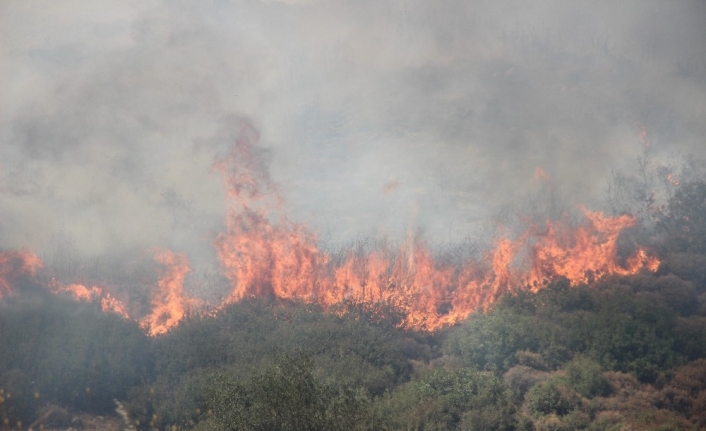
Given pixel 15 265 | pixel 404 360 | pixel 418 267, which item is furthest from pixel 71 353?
pixel 418 267

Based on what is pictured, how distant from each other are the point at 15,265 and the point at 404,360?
43848mm

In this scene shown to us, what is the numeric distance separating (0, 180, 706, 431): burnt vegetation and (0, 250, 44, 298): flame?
6.56 feet

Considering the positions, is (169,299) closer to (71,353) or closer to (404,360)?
(71,353)

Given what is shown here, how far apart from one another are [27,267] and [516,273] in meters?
55.1

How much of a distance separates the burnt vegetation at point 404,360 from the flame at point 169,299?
14.2 ft

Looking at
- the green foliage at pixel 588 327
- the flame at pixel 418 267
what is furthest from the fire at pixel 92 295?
the green foliage at pixel 588 327

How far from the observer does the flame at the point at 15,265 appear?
238 ft

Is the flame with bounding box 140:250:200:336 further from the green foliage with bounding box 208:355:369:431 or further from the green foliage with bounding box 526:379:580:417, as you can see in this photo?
the green foliage with bounding box 526:379:580:417

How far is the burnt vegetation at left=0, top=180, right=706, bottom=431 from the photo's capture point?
174 feet

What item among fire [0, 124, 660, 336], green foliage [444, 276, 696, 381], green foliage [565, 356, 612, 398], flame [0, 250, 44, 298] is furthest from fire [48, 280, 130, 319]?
green foliage [565, 356, 612, 398]

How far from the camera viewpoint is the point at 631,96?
11144 cm

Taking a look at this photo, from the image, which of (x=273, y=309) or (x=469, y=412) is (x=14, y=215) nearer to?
(x=273, y=309)

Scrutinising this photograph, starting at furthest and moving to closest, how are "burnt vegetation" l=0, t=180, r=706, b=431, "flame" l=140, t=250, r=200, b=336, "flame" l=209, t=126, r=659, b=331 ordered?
"flame" l=209, t=126, r=659, b=331, "flame" l=140, t=250, r=200, b=336, "burnt vegetation" l=0, t=180, r=706, b=431

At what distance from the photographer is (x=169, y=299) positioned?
80188 mm
